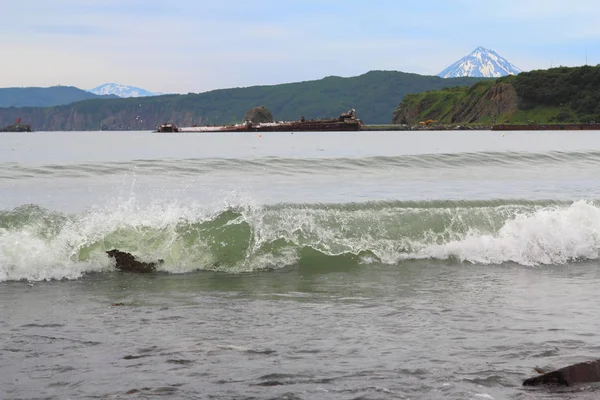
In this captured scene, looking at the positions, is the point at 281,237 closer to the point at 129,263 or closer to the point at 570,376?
the point at 129,263

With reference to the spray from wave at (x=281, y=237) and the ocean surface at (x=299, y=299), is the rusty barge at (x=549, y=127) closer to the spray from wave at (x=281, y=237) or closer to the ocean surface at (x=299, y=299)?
the ocean surface at (x=299, y=299)

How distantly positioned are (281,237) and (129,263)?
3.28 m

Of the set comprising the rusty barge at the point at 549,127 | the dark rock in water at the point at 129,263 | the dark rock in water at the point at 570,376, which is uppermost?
the rusty barge at the point at 549,127

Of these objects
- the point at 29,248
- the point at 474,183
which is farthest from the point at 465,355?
the point at 474,183

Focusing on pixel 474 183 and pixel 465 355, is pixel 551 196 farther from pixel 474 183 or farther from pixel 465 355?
pixel 465 355

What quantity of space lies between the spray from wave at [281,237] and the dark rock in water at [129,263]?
0.62ft

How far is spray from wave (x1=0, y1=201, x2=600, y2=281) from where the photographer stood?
14.4 meters

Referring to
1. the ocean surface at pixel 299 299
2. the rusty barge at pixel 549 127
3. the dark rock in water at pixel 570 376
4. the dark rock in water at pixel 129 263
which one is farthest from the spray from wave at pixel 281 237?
the rusty barge at pixel 549 127

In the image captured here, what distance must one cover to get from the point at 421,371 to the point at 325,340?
1480 mm

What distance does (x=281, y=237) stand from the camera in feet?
51.7

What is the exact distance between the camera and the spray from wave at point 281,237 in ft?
47.3

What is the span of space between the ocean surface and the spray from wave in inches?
1.7

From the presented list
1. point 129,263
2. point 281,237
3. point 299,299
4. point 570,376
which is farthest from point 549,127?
point 570,376

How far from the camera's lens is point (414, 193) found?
2589cm
